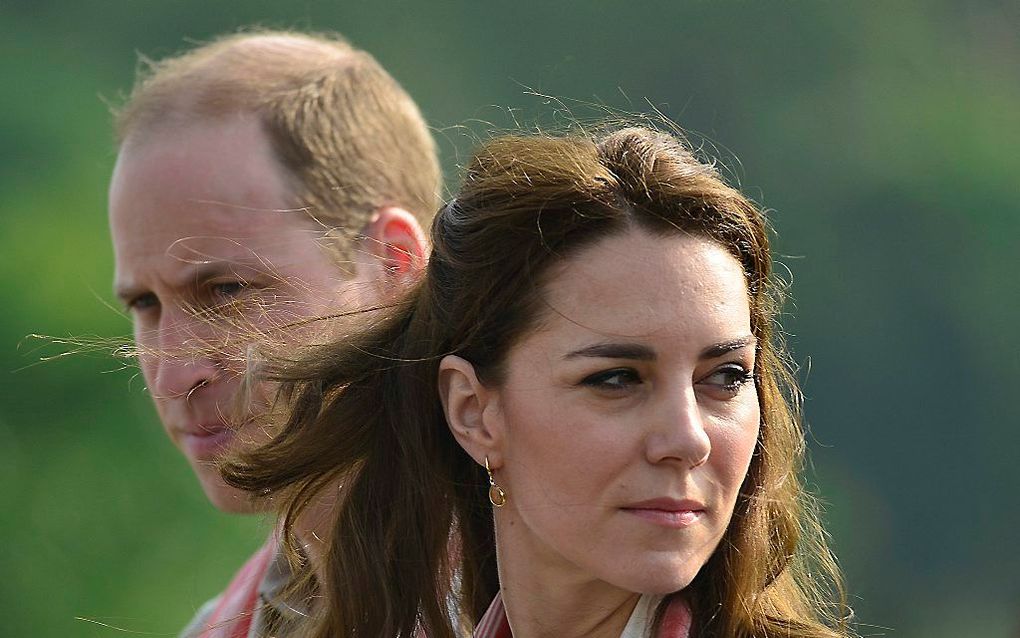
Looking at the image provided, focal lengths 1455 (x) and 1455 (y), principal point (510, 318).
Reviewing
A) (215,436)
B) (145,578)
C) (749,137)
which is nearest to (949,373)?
(749,137)

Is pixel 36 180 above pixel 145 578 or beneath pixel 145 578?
above

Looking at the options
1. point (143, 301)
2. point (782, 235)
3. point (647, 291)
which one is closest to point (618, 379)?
point (647, 291)

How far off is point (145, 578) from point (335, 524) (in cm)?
604

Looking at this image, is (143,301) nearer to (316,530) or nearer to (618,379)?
(316,530)

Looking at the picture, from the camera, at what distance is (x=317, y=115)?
12.7 feet

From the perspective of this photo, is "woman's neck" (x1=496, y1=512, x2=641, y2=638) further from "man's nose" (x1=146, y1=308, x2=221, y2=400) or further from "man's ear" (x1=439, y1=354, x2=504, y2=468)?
"man's nose" (x1=146, y1=308, x2=221, y2=400)

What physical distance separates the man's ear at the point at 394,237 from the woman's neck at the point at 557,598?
1012mm

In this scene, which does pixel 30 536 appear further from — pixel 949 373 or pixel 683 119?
pixel 949 373

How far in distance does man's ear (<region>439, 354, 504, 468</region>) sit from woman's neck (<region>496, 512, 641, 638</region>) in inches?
6.8

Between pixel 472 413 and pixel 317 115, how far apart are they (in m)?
1.40

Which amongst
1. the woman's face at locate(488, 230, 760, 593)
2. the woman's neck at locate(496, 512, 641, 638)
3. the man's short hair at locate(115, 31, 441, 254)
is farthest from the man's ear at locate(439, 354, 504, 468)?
the man's short hair at locate(115, 31, 441, 254)

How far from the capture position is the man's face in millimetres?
3410

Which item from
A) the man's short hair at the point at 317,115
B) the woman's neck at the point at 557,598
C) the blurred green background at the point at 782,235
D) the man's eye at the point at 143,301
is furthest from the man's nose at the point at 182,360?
the blurred green background at the point at 782,235

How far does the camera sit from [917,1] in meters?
12.0
